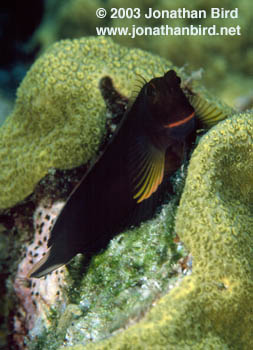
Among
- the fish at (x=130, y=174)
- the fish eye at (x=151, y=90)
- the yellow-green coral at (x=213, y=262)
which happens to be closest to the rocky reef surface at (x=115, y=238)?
the yellow-green coral at (x=213, y=262)

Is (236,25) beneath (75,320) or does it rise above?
above

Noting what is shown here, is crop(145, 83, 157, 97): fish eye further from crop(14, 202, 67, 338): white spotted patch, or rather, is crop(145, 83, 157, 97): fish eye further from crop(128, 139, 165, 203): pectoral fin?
crop(14, 202, 67, 338): white spotted patch

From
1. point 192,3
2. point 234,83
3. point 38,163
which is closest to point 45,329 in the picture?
point 38,163

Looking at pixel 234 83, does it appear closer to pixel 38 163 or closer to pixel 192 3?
pixel 192 3

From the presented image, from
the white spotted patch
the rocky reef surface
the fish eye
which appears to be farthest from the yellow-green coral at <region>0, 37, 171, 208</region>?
the fish eye

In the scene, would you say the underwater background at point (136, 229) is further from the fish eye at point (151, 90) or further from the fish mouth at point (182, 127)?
the fish eye at point (151, 90)

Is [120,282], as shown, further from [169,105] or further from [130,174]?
[169,105]
